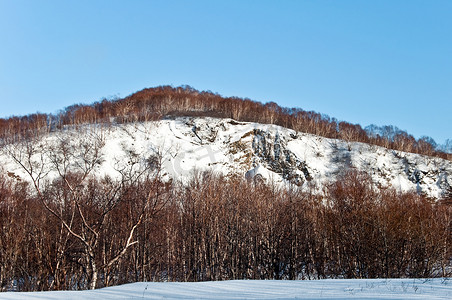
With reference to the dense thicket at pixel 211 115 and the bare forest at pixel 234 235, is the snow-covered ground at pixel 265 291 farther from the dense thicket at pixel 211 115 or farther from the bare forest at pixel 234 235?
the dense thicket at pixel 211 115

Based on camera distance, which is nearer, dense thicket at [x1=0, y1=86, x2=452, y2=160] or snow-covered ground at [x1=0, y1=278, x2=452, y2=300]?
snow-covered ground at [x1=0, y1=278, x2=452, y2=300]

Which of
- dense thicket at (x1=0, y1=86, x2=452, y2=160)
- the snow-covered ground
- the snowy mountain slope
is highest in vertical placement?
dense thicket at (x1=0, y1=86, x2=452, y2=160)

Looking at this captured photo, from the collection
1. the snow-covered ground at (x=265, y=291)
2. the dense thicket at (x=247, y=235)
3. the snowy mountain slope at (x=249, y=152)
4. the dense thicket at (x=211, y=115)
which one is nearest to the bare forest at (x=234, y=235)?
the dense thicket at (x=247, y=235)

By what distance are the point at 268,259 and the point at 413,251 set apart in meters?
10.2

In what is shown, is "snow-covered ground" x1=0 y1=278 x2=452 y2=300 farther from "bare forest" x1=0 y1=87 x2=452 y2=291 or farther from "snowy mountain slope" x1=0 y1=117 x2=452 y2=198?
"snowy mountain slope" x1=0 y1=117 x2=452 y2=198

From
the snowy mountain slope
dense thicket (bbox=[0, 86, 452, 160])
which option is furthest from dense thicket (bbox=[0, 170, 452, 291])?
dense thicket (bbox=[0, 86, 452, 160])

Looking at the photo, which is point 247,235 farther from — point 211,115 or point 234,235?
point 211,115

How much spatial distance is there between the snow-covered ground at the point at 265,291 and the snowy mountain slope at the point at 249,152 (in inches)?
1809

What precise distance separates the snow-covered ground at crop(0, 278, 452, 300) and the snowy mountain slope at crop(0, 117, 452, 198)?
4595cm

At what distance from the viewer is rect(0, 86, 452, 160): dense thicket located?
76.5 m

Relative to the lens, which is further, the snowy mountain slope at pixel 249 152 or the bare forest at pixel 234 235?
the snowy mountain slope at pixel 249 152

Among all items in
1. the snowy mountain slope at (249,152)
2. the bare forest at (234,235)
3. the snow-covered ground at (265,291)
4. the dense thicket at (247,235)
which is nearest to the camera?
the snow-covered ground at (265,291)

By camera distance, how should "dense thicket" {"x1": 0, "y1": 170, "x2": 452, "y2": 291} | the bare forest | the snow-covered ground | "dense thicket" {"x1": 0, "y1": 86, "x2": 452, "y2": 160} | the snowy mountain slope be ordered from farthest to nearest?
"dense thicket" {"x1": 0, "y1": 86, "x2": 452, "y2": 160}
the snowy mountain slope
"dense thicket" {"x1": 0, "y1": 170, "x2": 452, "y2": 291}
the bare forest
the snow-covered ground

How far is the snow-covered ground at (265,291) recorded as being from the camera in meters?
7.84
